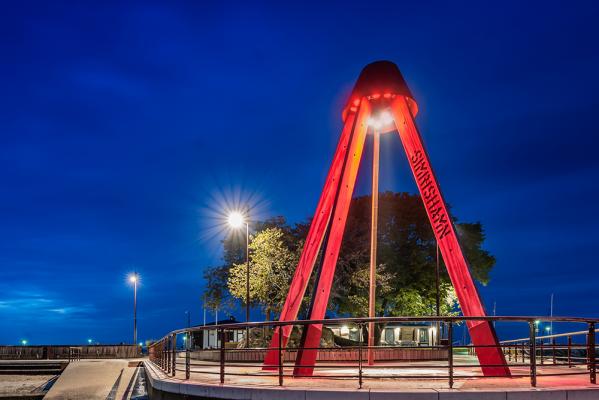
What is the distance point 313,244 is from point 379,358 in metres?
8.30

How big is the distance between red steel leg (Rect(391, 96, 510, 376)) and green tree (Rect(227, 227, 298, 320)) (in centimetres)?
1870

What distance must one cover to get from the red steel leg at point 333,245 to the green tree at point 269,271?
712 inches

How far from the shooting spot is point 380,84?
15953 mm

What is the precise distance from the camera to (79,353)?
40062 millimetres

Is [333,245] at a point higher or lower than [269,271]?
higher

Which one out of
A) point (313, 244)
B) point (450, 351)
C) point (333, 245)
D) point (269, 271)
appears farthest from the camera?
point (269, 271)

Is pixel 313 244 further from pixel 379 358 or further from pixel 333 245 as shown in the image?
pixel 379 358

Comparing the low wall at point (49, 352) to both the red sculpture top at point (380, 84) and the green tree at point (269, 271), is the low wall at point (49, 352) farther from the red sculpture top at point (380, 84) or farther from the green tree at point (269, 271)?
the red sculpture top at point (380, 84)

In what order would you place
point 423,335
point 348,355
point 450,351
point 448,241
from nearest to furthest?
point 450,351 < point 448,241 < point 348,355 < point 423,335

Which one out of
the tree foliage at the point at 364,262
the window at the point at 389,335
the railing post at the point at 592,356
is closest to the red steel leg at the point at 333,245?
the railing post at the point at 592,356

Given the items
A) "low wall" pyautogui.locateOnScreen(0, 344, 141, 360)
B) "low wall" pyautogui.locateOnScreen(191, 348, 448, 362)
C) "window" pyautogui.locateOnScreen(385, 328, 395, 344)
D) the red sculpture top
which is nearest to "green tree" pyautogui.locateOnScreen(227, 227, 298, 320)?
"low wall" pyautogui.locateOnScreen(191, 348, 448, 362)

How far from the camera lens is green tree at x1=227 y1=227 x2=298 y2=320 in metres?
33.4

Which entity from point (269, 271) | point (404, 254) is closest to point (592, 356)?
point (269, 271)

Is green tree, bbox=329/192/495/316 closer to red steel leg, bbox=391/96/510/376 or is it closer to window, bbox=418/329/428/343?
window, bbox=418/329/428/343
